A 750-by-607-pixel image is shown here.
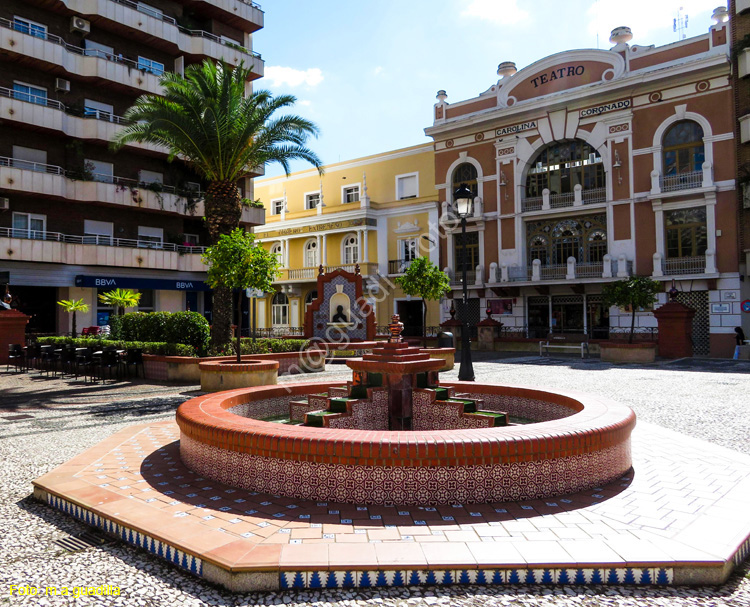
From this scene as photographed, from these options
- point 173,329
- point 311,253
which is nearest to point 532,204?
point 311,253

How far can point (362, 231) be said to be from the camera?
37656 mm

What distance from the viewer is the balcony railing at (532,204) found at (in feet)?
104

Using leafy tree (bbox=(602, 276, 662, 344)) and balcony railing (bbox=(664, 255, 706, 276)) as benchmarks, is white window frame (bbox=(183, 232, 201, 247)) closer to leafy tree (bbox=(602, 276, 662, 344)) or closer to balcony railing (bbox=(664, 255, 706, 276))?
leafy tree (bbox=(602, 276, 662, 344))

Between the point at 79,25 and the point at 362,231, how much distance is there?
20057 mm

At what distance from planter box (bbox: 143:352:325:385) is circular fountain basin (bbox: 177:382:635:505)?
9639 millimetres

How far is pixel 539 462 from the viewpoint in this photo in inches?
179

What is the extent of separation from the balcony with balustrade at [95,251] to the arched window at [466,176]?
17.1m

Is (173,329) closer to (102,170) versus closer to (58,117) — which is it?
(102,170)

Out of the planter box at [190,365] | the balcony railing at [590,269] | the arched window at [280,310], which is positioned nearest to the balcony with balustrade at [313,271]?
the arched window at [280,310]

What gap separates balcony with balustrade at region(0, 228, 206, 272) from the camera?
23.7 m

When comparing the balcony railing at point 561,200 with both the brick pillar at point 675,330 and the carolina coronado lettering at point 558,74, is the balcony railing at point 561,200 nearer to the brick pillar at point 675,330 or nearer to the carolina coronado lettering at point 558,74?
the carolina coronado lettering at point 558,74

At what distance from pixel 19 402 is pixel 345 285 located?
45.2 ft

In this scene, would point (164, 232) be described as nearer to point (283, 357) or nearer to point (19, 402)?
point (283, 357)

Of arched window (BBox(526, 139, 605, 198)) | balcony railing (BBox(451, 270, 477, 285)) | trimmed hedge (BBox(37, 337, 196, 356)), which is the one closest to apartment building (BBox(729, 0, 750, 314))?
arched window (BBox(526, 139, 605, 198))
